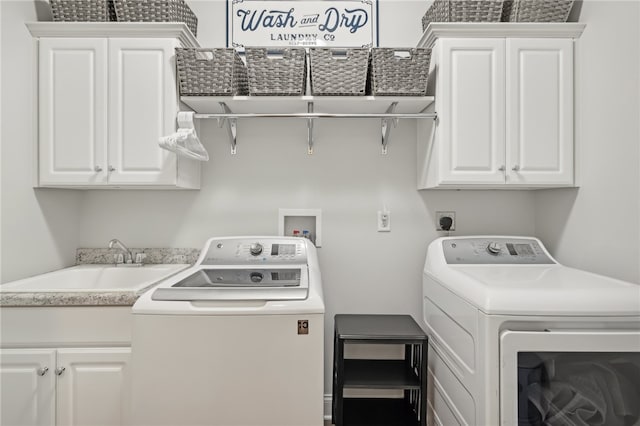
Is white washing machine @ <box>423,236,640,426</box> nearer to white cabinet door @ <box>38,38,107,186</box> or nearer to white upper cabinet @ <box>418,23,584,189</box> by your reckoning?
white upper cabinet @ <box>418,23,584,189</box>

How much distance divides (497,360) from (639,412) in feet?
1.80

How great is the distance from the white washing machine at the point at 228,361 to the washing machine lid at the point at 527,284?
62 cm

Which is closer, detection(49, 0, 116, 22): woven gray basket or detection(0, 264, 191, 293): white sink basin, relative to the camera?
detection(49, 0, 116, 22): woven gray basket

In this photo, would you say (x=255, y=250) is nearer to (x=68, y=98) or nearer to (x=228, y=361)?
(x=228, y=361)

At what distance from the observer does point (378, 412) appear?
1989 millimetres

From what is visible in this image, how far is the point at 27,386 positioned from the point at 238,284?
98 cm

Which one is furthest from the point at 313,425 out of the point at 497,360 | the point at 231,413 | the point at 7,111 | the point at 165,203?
the point at 7,111

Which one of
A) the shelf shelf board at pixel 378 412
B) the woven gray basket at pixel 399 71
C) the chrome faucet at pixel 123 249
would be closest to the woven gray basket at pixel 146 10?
the woven gray basket at pixel 399 71

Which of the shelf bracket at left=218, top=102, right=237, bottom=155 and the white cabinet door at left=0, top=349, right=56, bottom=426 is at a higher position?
the shelf bracket at left=218, top=102, right=237, bottom=155

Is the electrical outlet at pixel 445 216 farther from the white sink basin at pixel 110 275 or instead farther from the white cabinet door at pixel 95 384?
the white cabinet door at pixel 95 384

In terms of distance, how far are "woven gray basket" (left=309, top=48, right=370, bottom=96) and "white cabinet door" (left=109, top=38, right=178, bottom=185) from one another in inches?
28.2

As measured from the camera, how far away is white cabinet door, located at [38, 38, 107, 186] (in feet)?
6.19

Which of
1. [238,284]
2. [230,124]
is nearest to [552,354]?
[238,284]

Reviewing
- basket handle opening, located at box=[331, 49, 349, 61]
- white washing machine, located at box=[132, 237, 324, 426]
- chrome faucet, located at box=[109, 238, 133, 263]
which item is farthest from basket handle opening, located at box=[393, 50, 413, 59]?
chrome faucet, located at box=[109, 238, 133, 263]
